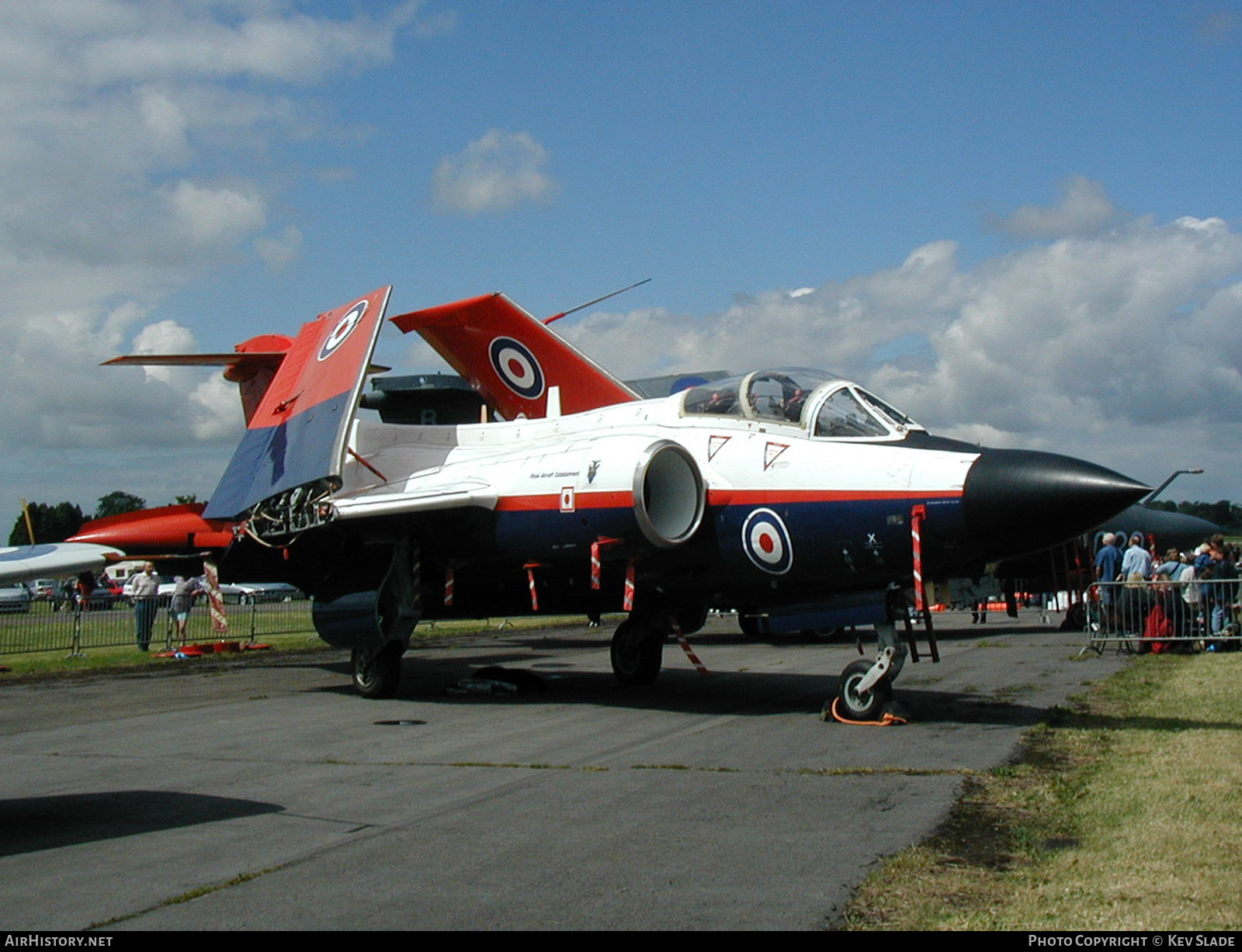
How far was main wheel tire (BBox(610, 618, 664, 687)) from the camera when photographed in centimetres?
1337

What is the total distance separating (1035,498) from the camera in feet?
28.1

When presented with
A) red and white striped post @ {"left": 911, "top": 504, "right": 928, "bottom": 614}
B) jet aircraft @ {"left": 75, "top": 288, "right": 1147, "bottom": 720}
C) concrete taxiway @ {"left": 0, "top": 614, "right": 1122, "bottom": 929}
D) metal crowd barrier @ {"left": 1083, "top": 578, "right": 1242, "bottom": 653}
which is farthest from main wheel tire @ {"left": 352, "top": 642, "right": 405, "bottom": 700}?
metal crowd barrier @ {"left": 1083, "top": 578, "right": 1242, "bottom": 653}

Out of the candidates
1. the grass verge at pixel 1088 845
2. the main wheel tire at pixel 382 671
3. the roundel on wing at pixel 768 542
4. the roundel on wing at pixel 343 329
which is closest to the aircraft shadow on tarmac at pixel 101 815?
the grass verge at pixel 1088 845

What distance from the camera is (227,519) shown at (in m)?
12.6

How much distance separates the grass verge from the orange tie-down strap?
1.18 m

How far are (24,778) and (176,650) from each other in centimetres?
1277

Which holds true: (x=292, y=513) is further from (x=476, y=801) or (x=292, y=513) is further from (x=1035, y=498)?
(x=1035, y=498)

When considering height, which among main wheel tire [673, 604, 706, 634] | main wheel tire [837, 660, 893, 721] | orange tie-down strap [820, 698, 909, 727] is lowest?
orange tie-down strap [820, 698, 909, 727]

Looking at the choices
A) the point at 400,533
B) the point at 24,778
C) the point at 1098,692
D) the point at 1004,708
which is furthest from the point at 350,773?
the point at 1098,692

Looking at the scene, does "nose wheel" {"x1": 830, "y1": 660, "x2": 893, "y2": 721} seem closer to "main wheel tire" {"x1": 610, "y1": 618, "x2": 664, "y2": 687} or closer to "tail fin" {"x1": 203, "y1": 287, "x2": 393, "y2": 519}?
"main wheel tire" {"x1": 610, "y1": 618, "x2": 664, "y2": 687}

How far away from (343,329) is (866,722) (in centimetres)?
765

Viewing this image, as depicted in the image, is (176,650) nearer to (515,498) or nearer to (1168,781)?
(515,498)

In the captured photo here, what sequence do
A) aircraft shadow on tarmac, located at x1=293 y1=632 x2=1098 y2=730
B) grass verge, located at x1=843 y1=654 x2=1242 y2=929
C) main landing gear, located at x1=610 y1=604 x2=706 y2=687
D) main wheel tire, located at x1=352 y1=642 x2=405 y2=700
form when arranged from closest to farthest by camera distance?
grass verge, located at x1=843 y1=654 x2=1242 y2=929, aircraft shadow on tarmac, located at x1=293 y1=632 x2=1098 y2=730, main wheel tire, located at x1=352 y1=642 x2=405 y2=700, main landing gear, located at x1=610 y1=604 x2=706 y2=687

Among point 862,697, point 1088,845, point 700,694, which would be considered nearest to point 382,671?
point 700,694
